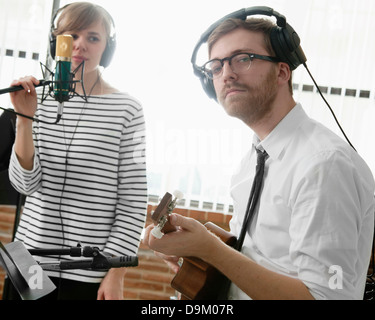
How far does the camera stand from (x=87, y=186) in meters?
1.27

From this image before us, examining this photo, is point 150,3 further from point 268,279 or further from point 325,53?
point 268,279

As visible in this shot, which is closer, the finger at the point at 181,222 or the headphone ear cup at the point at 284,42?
the finger at the point at 181,222

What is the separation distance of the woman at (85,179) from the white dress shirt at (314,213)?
0.39 m

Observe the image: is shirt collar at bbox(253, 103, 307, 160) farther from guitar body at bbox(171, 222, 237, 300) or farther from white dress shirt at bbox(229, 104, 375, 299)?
guitar body at bbox(171, 222, 237, 300)

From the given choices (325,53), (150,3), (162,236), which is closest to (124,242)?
(162,236)

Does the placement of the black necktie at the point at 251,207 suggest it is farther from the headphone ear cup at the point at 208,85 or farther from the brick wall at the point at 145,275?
the brick wall at the point at 145,275

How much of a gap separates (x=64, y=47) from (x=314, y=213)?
1.99ft

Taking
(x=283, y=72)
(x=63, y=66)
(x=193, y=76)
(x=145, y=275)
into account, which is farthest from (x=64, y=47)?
(x=145, y=275)

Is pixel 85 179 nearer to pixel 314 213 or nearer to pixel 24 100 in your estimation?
pixel 24 100

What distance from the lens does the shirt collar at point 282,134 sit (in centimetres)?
105

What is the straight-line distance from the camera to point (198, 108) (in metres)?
2.48

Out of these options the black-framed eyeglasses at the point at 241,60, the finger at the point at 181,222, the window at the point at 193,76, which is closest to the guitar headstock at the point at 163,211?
the finger at the point at 181,222

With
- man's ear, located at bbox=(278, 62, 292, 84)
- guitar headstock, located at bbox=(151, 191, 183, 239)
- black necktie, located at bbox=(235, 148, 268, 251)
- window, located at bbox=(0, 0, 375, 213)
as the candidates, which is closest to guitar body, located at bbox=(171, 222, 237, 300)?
black necktie, located at bbox=(235, 148, 268, 251)
